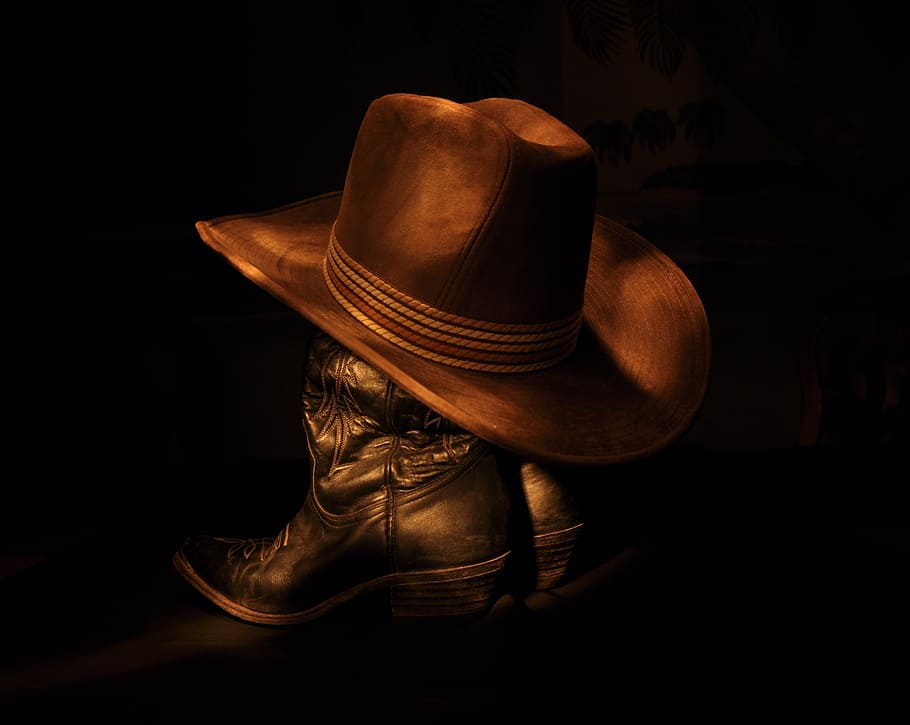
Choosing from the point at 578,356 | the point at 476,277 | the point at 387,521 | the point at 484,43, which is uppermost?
the point at 484,43

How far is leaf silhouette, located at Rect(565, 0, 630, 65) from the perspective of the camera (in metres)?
1.74

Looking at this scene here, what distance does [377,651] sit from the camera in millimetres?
984

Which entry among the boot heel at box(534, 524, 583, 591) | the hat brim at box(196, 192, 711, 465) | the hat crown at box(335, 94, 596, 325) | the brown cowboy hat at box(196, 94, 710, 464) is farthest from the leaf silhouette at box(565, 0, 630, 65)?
the boot heel at box(534, 524, 583, 591)

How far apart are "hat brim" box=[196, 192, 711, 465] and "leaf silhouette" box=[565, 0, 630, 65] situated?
611 millimetres

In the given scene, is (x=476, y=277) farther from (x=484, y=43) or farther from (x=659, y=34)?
(x=659, y=34)

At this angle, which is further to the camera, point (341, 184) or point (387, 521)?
point (341, 184)

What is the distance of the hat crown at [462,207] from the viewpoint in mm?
923

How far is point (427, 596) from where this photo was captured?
104 centimetres

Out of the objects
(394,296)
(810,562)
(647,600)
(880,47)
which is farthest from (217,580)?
(880,47)

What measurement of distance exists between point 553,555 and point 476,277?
1.49 feet

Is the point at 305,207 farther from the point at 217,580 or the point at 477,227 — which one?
the point at 217,580

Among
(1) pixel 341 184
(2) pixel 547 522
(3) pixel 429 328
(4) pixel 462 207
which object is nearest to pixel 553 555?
(2) pixel 547 522

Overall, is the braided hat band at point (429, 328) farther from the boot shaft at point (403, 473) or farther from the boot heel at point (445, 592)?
the boot heel at point (445, 592)

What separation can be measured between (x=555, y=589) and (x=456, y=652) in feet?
0.81
